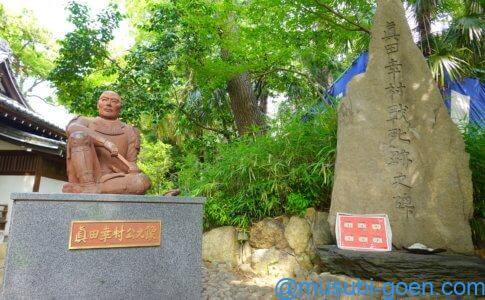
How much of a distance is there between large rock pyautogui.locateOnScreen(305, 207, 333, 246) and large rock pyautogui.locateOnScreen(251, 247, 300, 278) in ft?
1.41

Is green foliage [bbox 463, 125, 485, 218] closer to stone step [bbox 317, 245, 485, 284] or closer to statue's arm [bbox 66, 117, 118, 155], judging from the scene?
stone step [bbox 317, 245, 485, 284]

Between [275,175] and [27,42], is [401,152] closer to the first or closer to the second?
[275,175]

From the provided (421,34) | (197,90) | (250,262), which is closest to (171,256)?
(250,262)

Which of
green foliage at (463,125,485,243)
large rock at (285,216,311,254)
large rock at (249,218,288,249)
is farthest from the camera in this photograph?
large rock at (249,218,288,249)

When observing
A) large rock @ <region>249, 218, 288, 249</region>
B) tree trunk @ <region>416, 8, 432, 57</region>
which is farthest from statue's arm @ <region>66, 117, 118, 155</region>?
tree trunk @ <region>416, 8, 432, 57</region>

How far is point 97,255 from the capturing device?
3.03 metres

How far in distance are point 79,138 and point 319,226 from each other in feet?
9.93

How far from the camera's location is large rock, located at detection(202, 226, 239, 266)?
16.0 ft

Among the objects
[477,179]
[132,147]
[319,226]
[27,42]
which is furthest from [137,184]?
[27,42]

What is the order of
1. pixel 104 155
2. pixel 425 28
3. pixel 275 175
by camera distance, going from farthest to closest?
pixel 425 28 < pixel 275 175 < pixel 104 155

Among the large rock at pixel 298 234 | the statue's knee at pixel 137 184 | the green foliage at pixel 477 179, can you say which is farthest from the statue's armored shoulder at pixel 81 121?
the green foliage at pixel 477 179

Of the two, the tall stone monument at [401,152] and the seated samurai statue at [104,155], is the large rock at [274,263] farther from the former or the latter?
the seated samurai statue at [104,155]

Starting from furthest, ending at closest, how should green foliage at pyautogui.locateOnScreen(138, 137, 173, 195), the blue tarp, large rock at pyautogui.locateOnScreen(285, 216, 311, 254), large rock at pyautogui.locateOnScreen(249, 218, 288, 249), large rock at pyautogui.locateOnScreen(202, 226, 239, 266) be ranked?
1. green foliage at pyautogui.locateOnScreen(138, 137, 173, 195)
2. the blue tarp
3. large rock at pyautogui.locateOnScreen(202, 226, 239, 266)
4. large rock at pyautogui.locateOnScreen(249, 218, 288, 249)
5. large rock at pyautogui.locateOnScreen(285, 216, 311, 254)

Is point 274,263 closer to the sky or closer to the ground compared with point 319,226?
closer to the ground
